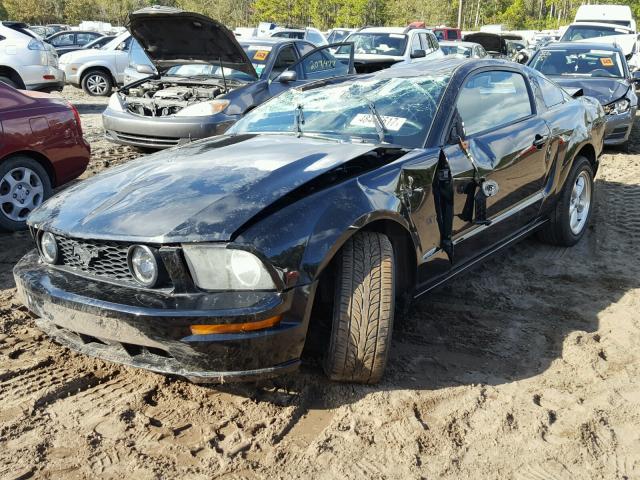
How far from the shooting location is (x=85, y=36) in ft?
70.5

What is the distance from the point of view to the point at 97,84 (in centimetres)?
1502

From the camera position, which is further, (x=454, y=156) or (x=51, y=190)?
(x=51, y=190)

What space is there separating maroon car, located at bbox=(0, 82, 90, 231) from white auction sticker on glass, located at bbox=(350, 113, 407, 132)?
3.14m

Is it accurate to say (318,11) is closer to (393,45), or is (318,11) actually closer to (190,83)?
(393,45)

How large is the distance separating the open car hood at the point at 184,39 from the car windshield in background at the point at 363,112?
11.0 ft

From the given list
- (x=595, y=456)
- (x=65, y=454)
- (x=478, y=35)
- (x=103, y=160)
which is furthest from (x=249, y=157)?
(x=478, y=35)

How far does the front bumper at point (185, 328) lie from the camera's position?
2424 millimetres

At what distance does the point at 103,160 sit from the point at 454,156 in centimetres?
563

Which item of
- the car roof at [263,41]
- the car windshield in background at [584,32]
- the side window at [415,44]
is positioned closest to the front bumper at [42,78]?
the car roof at [263,41]

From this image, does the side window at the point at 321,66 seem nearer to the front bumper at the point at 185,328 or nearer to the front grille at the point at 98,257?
the front grille at the point at 98,257

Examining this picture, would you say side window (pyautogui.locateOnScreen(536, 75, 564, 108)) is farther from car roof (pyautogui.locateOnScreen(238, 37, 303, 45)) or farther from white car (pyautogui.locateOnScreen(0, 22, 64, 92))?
white car (pyautogui.locateOnScreen(0, 22, 64, 92))

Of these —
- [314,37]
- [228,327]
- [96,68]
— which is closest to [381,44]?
[314,37]

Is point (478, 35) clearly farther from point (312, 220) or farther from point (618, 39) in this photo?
point (312, 220)

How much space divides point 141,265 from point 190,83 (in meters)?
6.23
